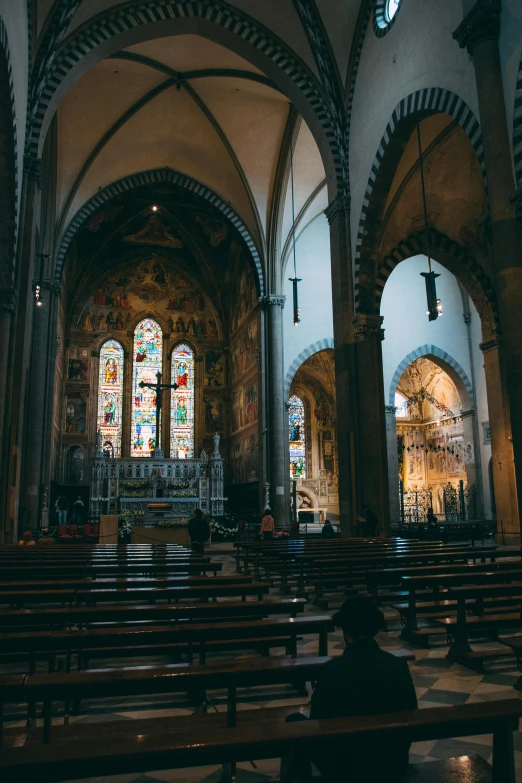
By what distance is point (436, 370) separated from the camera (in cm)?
2894

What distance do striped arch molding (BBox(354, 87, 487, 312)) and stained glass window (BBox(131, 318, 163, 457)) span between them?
18313mm

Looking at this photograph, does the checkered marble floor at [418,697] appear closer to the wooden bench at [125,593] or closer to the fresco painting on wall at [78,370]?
the wooden bench at [125,593]

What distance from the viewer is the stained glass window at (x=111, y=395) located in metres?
30.7

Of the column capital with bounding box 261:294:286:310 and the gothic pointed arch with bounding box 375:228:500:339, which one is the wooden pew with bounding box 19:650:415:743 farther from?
the column capital with bounding box 261:294:286:310

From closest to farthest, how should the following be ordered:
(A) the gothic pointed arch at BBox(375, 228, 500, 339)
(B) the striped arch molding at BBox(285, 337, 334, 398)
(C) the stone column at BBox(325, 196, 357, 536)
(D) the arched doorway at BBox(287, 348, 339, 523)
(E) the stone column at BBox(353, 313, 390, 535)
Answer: (E) the stone column at BBox(353, 313, 390, 535), (C) the stone column at BBox(325, 196, 357, 536), (A) the gothic pointed arch at BBox(375, 228, 500, 339), (B) the striped arch molding at BBox(285, 337, 334, 398), (D) the arched doorway at BBox(287, 348, 339, 523)

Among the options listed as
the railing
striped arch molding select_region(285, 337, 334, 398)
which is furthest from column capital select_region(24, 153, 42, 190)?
the railing

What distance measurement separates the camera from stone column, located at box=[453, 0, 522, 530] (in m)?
8.34

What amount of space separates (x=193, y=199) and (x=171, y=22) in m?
12.6

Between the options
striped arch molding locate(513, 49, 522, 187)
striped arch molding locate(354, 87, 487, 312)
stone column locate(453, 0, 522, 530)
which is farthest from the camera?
striped arch molding locate(354, 87, 487, 312)

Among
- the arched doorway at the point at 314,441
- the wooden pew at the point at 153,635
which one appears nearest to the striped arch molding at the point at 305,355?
the arched doorway at the point at 314,441

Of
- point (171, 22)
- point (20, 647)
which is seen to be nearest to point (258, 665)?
point (20, 647)

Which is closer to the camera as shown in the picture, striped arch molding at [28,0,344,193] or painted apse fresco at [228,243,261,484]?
striped arch molding at [28,0,344,193]

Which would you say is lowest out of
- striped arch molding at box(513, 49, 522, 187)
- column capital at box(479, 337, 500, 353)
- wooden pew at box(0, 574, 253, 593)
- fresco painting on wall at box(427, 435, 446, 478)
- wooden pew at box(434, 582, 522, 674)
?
wooden pew at box(434, 582, 522, 674)

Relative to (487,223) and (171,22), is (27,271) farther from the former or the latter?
(487,223)
